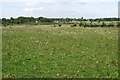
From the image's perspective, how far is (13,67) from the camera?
483 inches

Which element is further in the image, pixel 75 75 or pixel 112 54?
pixel 112 54

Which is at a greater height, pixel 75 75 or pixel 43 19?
pixel 43 19

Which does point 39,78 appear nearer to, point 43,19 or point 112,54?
point 112,54

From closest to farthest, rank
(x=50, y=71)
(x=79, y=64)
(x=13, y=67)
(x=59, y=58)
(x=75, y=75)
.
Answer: (x=75, y=75) → (x=50, y=71) → (x=13, y=67) → (x=79, y=64) → (x=59, y=58)

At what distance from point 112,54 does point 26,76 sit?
8.37 meters


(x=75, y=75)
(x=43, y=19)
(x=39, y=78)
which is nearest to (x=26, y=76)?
(x=39, y=78)

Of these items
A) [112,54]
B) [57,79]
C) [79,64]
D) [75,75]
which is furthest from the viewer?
[112,54]

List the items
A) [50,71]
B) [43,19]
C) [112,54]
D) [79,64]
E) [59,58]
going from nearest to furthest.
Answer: [50,71], [79,64], [59,58], [112,54], [43,19]

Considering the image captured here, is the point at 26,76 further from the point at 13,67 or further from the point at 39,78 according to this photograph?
the point at 13,67

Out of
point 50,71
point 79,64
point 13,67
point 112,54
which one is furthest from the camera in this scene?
point 112,54

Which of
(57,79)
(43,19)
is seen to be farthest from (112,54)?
(43,19)

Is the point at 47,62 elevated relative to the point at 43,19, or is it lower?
lower

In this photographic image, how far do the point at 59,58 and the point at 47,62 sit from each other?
1.44 metres

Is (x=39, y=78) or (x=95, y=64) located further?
(x=95, y=64)
